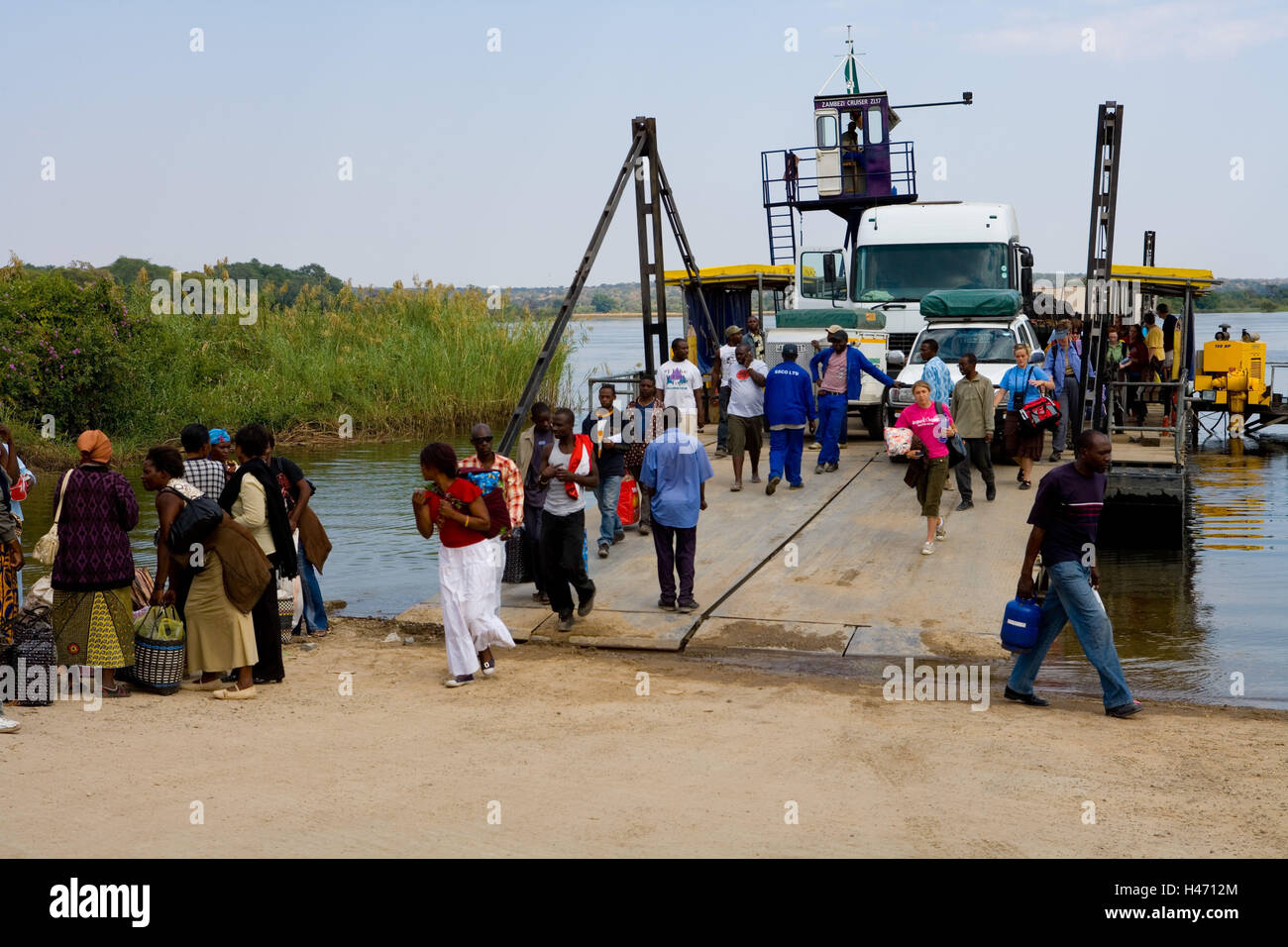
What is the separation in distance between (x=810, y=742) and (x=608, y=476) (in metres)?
5.15

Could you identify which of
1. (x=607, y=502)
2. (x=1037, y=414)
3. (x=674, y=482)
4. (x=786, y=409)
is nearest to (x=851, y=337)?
(x=1037, y=414)

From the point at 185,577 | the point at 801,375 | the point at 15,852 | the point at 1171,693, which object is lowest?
the point at 1171,693

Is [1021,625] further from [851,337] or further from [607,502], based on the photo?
[851,337]

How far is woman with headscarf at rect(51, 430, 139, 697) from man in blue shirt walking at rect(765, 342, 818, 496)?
293 inches

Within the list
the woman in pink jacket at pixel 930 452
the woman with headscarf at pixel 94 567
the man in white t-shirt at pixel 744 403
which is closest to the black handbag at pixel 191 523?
the woman with headscarf at pixel 94 567

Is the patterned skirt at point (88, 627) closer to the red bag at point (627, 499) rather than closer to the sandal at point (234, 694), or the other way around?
the sandal at point (234, 694)

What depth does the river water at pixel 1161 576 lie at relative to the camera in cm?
988

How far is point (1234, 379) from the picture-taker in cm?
2650

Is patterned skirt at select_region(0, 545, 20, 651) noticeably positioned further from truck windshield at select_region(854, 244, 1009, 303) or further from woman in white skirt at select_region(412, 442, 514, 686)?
truck windshield at select_region(854, 244, 1009, 303)

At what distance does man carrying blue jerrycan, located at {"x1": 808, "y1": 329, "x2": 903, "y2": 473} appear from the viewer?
1517 cm

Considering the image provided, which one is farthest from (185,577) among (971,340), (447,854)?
(971,340)

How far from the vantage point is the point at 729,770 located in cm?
655

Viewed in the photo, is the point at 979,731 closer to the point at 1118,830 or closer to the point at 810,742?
the point at 810,742

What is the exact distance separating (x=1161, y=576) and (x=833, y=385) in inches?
163
